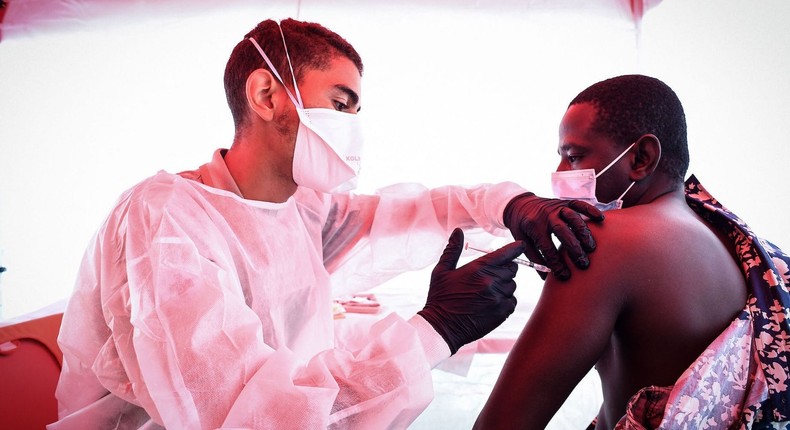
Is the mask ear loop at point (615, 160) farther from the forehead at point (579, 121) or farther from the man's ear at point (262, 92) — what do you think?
the man's ear at point (262, 92)

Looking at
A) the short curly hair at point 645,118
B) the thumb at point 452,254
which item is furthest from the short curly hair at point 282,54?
the short curly hair at point 645,118

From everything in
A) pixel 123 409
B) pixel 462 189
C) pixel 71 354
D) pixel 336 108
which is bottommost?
pixel 123 409

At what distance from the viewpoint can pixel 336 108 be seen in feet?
4.37

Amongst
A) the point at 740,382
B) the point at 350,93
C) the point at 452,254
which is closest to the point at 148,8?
the point at 350,93

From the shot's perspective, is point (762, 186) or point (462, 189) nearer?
point (462, 189)

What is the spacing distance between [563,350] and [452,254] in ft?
1.04

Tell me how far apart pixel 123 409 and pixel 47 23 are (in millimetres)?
2535

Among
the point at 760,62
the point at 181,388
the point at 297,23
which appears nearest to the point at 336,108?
the point at 297,23

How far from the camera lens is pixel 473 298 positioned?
0.97 m

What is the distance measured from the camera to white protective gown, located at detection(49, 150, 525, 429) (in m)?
0.80

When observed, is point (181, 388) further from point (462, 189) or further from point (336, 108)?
point (462, 189)

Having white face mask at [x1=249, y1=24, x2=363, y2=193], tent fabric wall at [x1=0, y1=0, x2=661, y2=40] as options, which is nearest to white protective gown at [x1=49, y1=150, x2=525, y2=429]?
white face mask at [x1=249, y1=24, x2=363, y2=193]

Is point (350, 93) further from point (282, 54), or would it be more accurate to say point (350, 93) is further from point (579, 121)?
point (579, 121)

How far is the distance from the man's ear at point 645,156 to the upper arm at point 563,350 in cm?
29
